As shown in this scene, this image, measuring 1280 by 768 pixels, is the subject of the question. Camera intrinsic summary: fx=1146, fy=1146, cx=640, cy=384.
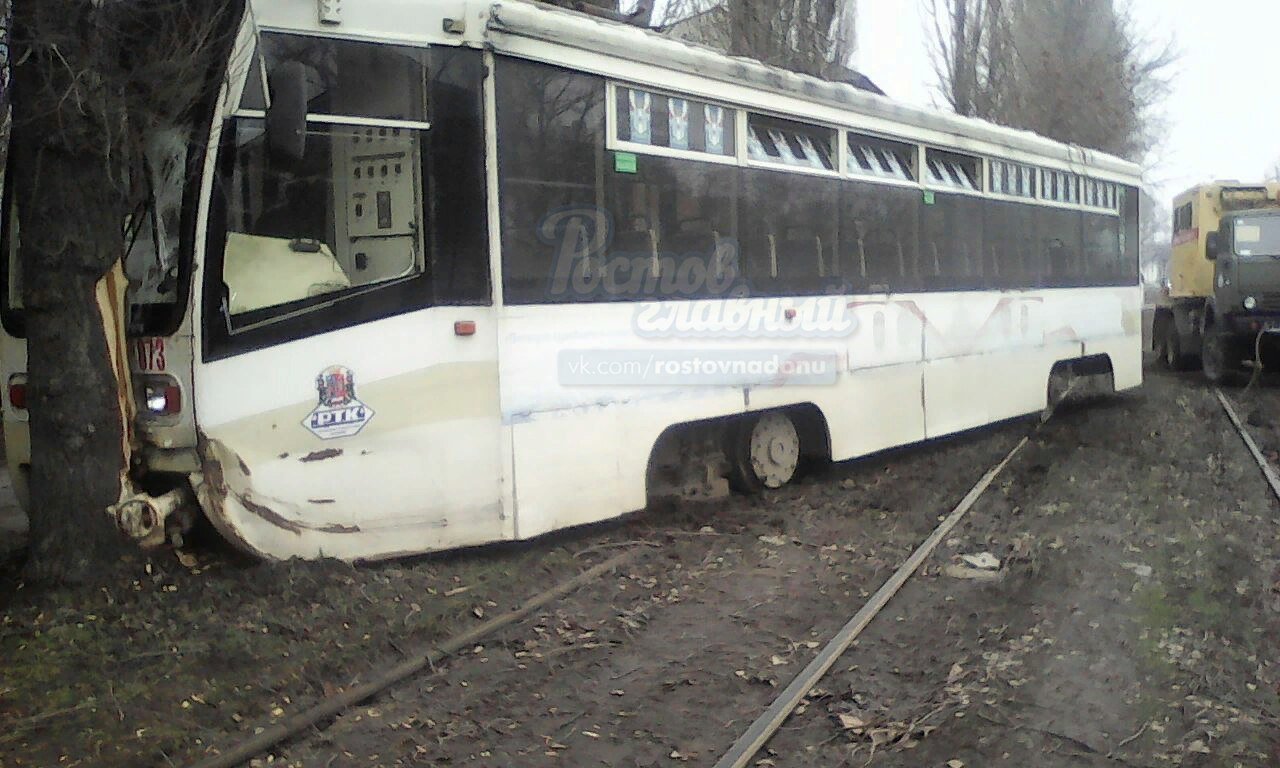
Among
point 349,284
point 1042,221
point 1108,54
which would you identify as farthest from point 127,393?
point 1108,54

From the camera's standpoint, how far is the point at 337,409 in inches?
216

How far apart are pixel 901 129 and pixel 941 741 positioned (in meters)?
6.12

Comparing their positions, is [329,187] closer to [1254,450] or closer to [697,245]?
[697,245]

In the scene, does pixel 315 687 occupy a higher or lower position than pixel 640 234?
lower

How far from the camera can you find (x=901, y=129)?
911cm

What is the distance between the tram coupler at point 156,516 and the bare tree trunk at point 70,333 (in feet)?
0.50

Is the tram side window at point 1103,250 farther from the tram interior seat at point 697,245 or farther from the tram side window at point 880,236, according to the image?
the tram interior seat at point 697,245

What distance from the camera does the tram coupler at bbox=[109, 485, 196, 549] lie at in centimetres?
514

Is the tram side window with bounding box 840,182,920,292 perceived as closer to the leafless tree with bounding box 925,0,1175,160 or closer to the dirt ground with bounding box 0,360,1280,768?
the dirt ground with bounding box 0,360,1280,768

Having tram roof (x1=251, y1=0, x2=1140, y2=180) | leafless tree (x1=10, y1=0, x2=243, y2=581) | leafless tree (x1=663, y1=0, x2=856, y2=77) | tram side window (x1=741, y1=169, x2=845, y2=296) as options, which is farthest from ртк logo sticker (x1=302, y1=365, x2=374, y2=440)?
leafless tree (x1=663, y1=0, x2=856, y2=77)

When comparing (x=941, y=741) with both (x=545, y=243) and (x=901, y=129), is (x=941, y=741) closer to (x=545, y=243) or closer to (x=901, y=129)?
(x=545, y=243)

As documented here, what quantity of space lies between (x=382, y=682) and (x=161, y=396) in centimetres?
184

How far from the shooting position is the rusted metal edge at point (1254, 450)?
8.78m

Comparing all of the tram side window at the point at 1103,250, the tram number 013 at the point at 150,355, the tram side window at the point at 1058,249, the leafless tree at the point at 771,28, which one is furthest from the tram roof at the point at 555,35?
the leafless tree at the point at 771,28
